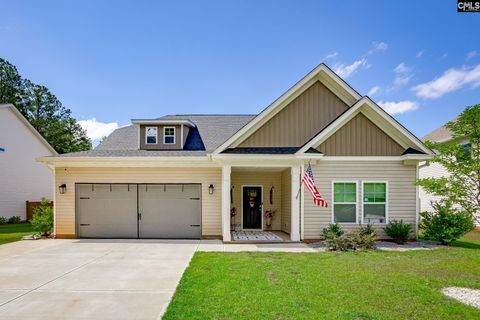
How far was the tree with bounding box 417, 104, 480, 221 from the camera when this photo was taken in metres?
5.84

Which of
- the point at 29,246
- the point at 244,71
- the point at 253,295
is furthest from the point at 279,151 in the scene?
the point at 29,246

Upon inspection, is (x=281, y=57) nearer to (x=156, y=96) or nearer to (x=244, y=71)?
(x=244, y=71)

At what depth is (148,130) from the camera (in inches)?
576

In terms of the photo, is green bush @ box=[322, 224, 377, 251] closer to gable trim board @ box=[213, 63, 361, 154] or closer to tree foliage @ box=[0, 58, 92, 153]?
gable trim board @ box=[213, 63, 361, 154]

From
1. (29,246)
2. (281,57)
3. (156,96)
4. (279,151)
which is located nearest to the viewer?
(29,246)

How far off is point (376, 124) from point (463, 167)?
5945 millimetres

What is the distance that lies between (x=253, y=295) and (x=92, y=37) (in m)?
14.2

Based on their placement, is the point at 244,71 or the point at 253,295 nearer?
the point at 253,295

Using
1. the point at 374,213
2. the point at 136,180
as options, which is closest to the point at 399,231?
the point at 374,213

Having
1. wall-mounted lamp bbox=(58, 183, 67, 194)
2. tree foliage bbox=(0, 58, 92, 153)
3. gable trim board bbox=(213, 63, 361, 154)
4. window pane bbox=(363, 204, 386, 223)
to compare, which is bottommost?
window pane bbox=(363, 204, 386, 223)

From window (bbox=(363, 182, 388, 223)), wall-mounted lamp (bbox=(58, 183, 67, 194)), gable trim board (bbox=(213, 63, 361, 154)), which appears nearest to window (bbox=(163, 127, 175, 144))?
gable trim board (bbox=(213, 63, 361, 154))

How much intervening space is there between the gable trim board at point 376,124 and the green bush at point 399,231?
2.77 meters

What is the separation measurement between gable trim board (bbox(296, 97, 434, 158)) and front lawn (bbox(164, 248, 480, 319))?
13.1 ft

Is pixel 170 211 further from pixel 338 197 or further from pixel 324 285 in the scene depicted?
pixel 324 285
